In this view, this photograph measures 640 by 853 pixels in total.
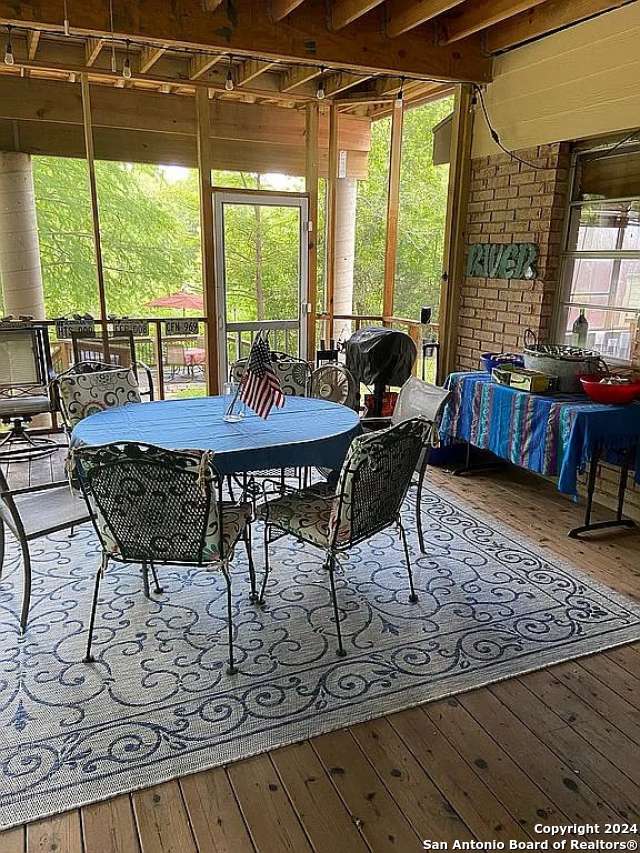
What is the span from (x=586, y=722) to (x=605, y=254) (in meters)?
2.88

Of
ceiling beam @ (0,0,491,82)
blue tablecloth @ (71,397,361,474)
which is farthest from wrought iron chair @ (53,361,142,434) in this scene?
ceiling beam @ (0,0,491,82)

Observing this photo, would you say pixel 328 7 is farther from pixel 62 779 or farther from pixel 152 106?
pixel 62 779

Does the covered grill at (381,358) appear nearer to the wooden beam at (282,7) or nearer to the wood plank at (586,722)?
the wooden beam at (282,7)

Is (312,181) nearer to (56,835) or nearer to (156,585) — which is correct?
(156,585)

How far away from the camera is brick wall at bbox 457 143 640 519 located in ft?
13.3

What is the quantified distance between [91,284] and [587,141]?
12.6 ft

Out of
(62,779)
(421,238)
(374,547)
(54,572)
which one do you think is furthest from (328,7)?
(421,238)

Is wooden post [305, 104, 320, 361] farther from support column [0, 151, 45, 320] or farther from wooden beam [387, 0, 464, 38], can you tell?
support column [0, 151, 45, 320]

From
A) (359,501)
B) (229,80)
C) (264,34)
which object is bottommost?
(359,501)

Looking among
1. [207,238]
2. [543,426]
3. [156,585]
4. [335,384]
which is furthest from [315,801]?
[207,238]

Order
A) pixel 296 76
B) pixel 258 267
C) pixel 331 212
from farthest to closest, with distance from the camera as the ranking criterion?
pixel 331 212 < pixel 258 267 < pixel 296 76

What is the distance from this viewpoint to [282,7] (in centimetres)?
375

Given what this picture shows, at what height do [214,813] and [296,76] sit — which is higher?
[296,76]

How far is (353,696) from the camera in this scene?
7.15 feet
